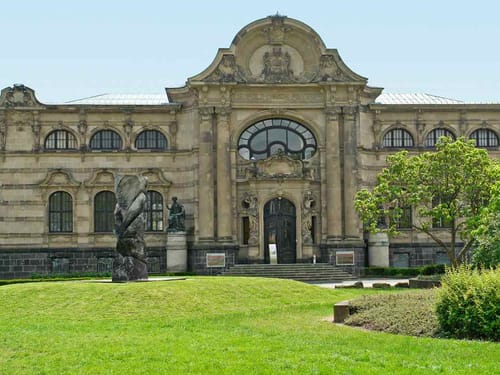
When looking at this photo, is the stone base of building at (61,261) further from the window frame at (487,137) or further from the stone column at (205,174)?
the window frame at (487,137)

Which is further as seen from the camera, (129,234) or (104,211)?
(104,211)

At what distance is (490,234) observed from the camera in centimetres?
3628

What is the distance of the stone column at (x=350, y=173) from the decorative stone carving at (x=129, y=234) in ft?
79.2

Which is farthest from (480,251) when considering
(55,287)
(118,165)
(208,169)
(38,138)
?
(38,138)

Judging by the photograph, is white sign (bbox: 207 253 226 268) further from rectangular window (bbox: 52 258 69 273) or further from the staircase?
rectangular window (bbox: 52 258 69 273)

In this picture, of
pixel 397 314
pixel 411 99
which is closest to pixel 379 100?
pixel 411 99

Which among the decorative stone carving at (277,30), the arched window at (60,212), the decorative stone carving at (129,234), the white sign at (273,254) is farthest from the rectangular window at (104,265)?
the decorative stone carving at (129,234)

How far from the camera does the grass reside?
16406 millimetres

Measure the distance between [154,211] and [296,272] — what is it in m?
12.5

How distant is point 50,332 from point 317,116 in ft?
123

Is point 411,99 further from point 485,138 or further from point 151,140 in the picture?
point 151,140

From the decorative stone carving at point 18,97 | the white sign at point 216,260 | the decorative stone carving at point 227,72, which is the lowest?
the white sign at point 216,260

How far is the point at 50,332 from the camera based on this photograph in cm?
2273

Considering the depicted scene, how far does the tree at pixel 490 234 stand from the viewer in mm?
34469
